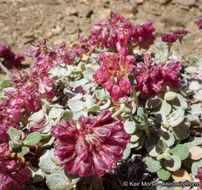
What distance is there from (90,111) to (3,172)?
2.69 ft

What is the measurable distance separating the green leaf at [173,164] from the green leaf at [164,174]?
0.11 ft

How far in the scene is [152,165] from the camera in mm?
1677

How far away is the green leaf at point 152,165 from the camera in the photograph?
166 centimetres

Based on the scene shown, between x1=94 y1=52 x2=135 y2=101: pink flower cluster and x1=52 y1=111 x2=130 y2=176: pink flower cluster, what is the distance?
192 millimetres

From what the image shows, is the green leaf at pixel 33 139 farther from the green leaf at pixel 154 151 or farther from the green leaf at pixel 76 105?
the green leaf at pixel 154 151

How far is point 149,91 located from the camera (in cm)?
172

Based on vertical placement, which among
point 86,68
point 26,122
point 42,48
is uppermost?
point 42,48

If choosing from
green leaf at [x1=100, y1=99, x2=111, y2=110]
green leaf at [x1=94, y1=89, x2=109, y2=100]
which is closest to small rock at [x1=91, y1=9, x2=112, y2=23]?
green leaf at [x1=94, y1=89, x2=109, y2=100]

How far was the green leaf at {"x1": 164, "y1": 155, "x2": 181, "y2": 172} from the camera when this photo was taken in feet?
5.21

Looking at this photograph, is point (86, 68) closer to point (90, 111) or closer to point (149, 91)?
point (90, 111)

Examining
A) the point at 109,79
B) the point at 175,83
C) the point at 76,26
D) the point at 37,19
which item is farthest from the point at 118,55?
the point at 37,19

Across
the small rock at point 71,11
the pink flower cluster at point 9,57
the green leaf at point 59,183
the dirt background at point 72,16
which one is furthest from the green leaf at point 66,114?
the small rock at point 71,11

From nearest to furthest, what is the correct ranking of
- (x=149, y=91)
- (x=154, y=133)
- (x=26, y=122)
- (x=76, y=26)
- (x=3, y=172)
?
(x=3, y=172) → (x=149, y=91) → (x=154, y=133) → (x=26, y=122) → (x=76, y=26)

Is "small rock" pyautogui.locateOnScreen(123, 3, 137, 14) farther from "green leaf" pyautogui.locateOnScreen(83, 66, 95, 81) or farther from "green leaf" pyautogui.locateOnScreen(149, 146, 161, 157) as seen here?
"green leaf" pyautogui.locateOnScreen(149, 146, 161, 157)
